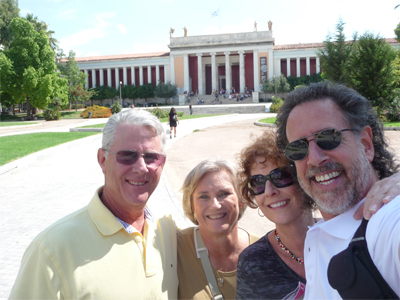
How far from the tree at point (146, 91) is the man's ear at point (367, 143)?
5598 centimetres

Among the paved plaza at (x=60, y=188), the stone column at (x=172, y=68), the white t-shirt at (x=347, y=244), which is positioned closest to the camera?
the white t-shirt at (x=347, y=244)

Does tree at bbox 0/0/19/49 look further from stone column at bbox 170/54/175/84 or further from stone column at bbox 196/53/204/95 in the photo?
stone column at bbox 196/53/204/95

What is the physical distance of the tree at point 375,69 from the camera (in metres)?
19.1

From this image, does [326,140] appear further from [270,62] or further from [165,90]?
[270,62]

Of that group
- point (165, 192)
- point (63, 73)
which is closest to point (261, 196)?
point (165, 192)

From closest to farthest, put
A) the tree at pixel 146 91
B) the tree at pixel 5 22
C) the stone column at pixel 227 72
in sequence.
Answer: the tree at pixel 5 22 < the stone column at pixel 227 72 < the tree at pixel 146 91

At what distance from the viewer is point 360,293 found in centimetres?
108

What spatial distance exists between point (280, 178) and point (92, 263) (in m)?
1.19

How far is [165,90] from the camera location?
2143 inches

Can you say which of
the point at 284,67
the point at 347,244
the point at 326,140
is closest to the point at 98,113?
the point at 284,67

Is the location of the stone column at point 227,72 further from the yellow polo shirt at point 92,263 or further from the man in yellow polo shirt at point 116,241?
the yellow polo shirt at point 92,263

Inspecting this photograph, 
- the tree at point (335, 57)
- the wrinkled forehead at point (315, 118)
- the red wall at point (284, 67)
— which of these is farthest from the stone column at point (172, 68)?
the wrinkled forehead at point (315, 118)

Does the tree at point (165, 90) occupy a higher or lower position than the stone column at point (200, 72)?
lower

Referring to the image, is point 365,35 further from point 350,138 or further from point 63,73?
point 63,73
